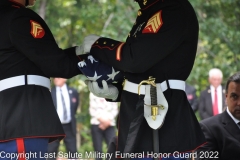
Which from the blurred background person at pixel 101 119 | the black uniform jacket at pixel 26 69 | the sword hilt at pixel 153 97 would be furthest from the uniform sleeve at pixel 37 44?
the blurred background person at pixel 101 119

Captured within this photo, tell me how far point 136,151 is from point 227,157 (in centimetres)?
130

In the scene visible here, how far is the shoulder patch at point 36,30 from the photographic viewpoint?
4.33 metres

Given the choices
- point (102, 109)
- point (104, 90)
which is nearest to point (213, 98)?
point (102, 109)

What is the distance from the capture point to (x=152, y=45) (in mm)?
4098

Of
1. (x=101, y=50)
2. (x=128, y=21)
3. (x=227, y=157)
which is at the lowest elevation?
(x=227, y=157)

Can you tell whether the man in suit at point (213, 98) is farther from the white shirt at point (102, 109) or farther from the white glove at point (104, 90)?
the white glove at point (104, 90)

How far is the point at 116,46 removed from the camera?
168 inches

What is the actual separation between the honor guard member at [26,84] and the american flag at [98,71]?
0.52 ft

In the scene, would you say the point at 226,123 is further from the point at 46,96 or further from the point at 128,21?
the point at 128,21

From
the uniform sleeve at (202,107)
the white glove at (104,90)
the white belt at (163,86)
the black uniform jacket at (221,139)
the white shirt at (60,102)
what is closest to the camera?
the white belt at (163,86)

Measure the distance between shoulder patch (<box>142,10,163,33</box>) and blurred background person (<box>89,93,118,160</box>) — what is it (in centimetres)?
672

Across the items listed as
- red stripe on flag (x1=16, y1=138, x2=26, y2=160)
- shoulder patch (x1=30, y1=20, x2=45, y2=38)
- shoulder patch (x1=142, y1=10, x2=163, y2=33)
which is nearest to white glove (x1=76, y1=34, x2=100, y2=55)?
shoulder patch (x1=30, y1=20, x2=45, y2=38)

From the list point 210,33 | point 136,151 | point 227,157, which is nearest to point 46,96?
point 136,151

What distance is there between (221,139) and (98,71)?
1.39 meters
